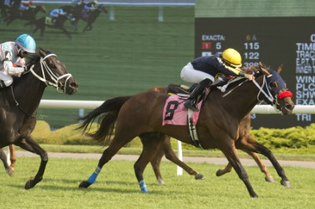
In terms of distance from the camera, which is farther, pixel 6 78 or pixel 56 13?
pixel 56 13

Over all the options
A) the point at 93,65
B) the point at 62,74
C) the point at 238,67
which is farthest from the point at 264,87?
the point at 93,65

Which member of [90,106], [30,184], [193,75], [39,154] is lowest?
[90,106]

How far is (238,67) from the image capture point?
10.0 metres

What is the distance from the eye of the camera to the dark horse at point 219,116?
9.46 m

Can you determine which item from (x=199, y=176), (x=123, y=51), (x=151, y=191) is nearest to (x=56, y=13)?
(x=123, y=51)

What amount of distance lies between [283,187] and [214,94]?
144 cm

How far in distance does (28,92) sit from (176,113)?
175cm

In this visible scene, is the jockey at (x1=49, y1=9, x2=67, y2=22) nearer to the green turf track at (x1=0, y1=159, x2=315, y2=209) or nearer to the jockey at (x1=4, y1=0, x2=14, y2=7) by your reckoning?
the jockey at (x1=4, y1=0, x2=14, y2=7)

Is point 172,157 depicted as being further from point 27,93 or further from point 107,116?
point 27,93

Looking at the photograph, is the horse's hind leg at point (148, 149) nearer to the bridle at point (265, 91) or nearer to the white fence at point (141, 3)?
the bridle at point (265, 91)

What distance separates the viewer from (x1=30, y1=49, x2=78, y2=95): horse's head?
928cm

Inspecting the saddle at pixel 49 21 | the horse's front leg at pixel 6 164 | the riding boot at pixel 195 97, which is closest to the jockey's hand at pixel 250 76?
the riding boot at pixel 195 97

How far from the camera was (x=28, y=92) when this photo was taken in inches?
372

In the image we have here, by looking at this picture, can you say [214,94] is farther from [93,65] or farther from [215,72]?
[93,65]
